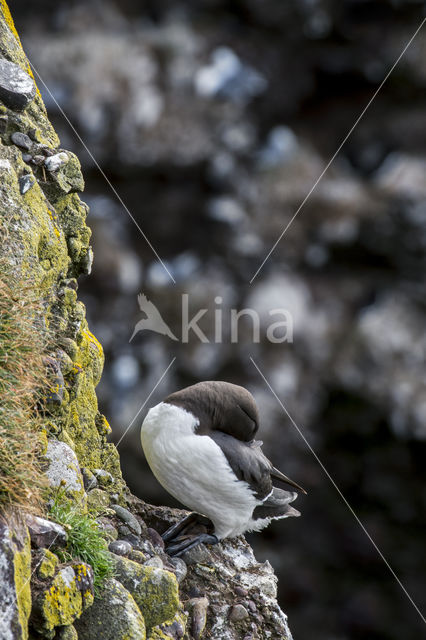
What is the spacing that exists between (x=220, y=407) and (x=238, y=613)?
3.74 feet

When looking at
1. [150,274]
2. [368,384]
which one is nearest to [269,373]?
[368,384]

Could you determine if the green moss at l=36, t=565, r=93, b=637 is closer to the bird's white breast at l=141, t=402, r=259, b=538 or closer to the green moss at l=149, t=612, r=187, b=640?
the green moss at l=149, t=612, r=187, b=640

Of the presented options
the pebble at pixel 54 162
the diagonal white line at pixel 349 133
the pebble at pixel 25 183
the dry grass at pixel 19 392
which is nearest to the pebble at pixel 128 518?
the dry grass at pixel 19 392

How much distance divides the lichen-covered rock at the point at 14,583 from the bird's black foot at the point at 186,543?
58.4 inches

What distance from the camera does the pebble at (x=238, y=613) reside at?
3.82m

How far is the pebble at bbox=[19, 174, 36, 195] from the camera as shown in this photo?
3689mm

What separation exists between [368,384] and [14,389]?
8.66m

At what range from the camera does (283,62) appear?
1152cm

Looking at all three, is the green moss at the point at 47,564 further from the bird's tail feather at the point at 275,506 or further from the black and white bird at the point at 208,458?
the bird's tail feather at the point at 275,506

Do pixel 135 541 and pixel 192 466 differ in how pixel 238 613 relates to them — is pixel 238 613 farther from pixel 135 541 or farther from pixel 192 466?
pixel 192 466

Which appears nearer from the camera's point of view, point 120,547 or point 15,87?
point 120,547

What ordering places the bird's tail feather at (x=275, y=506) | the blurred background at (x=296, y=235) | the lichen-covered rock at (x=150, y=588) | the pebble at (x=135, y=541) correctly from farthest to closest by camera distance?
the blurred background at (x=296, y=235), the bird's tail feather at (x=275, y=506), the pebble at (x=135, y=541), the lichen-covered rock at (x=150, y=588)

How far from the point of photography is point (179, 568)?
3.89m

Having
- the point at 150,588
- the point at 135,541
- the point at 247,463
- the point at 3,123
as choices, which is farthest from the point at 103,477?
the point at 3,123
